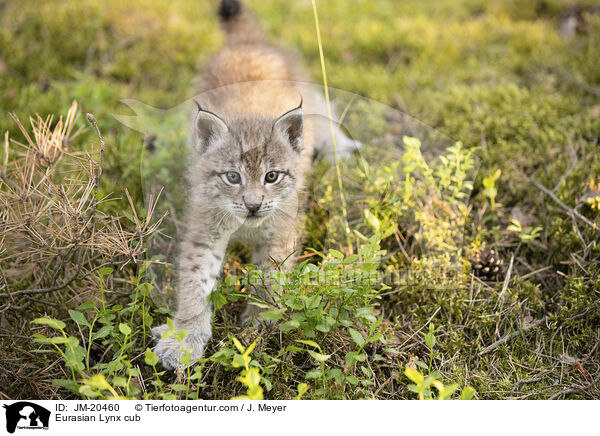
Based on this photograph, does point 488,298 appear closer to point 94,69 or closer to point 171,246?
point 171,246

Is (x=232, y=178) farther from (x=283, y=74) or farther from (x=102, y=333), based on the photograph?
(x=283, y=74)

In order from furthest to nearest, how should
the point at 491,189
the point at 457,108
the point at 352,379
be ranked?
the point at 457,108 < the point at 491,189 < the point at 352,379

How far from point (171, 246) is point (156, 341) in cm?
51

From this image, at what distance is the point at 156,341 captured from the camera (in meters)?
2.52

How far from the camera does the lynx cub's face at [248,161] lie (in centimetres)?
238

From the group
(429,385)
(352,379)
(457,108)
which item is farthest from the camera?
(457,108)

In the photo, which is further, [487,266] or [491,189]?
[491,189]

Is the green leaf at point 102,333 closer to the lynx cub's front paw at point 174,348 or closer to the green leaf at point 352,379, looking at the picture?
the lynx cub's front paw at point 174,348

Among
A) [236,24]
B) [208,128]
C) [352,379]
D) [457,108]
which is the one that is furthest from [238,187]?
[457,108]

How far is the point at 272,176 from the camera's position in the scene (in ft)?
7.98

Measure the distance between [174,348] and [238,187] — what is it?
2.73 feet

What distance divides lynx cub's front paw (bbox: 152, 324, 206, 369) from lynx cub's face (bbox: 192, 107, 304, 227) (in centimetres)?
61

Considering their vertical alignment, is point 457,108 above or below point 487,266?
above
